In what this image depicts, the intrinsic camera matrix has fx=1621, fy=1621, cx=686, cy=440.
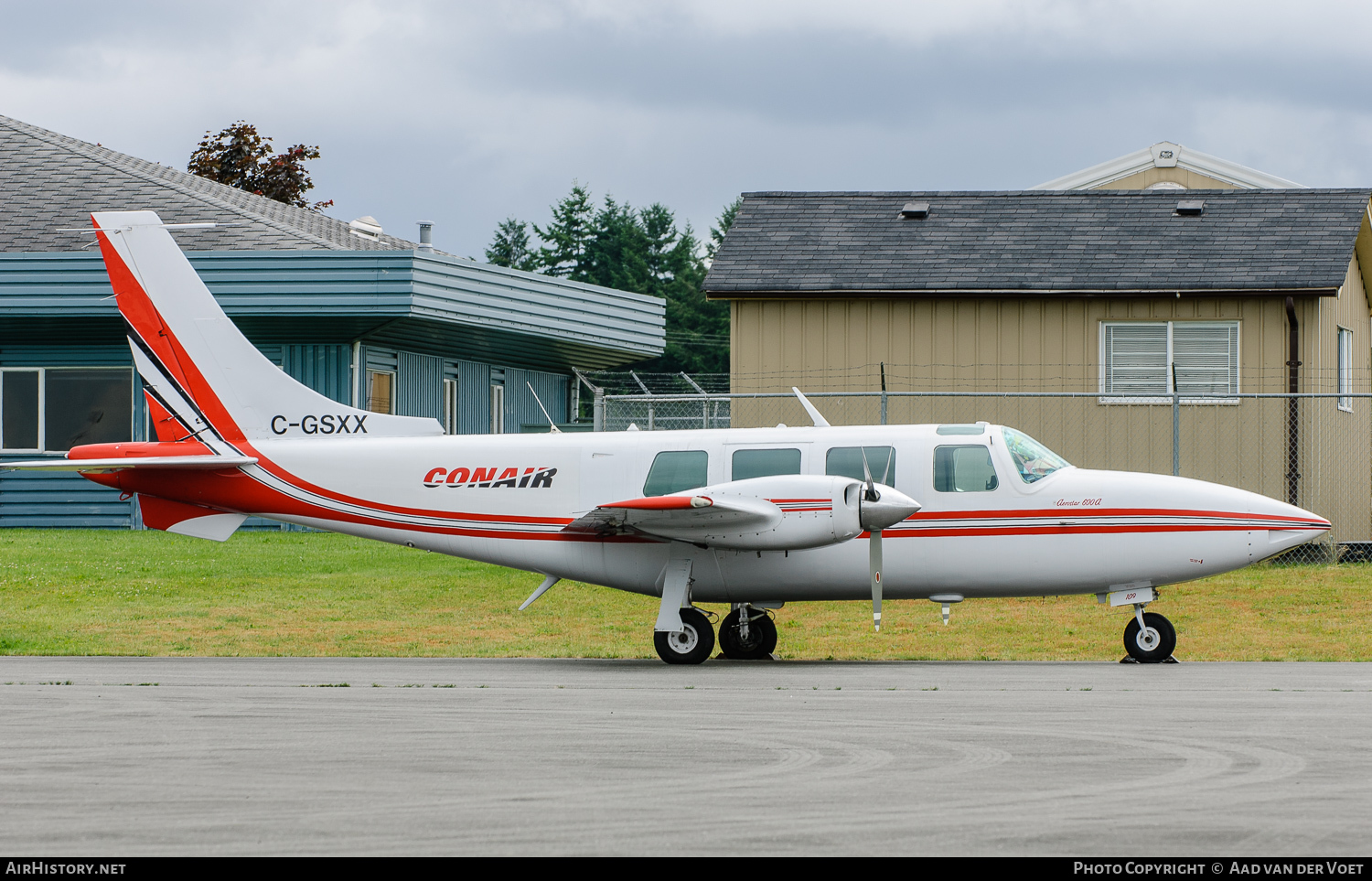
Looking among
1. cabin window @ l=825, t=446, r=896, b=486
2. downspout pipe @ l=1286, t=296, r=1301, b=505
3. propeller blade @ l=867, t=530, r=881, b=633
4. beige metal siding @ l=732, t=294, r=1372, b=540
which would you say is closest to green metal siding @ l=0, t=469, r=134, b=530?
beige metal siding @ l=732, t=294, r=1372, b=540

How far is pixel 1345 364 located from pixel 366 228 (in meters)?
20.3

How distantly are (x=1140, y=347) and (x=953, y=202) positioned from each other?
13.8 ft

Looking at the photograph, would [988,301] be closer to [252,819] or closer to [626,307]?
[626,307]

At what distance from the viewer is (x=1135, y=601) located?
14.6 metres

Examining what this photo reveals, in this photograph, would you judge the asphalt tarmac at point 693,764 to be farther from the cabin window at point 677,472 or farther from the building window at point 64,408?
the building window at point 64,408

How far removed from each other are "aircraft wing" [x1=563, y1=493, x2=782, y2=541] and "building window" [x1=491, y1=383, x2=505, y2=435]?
58.2ft

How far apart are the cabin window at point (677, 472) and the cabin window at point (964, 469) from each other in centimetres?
216

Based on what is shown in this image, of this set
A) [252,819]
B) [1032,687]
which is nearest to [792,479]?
[1032,687]

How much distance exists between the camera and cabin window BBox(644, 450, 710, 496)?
1512 cm

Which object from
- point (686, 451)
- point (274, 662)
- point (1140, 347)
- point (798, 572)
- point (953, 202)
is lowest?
point (274, 662)

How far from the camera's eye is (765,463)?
14953mm

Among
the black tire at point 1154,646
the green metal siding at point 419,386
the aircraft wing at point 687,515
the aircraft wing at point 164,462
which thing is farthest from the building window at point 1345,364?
the aircraft wing at point 164,462

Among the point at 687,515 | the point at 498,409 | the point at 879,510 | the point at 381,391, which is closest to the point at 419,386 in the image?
the point at 381,391

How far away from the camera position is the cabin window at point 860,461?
1479 cm
